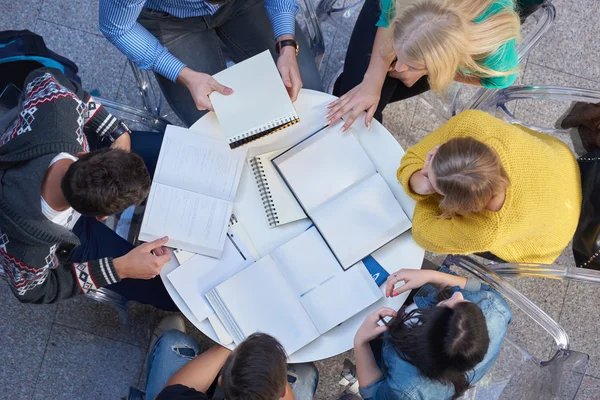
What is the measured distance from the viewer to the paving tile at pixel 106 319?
2145mm

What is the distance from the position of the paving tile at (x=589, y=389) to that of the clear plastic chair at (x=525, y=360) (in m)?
0.59

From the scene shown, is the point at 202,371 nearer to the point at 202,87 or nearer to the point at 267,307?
the point at 267,307

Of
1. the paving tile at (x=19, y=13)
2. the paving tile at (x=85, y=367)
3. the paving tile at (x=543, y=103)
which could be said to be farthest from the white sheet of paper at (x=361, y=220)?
the paving tile at (x=19, y=13)

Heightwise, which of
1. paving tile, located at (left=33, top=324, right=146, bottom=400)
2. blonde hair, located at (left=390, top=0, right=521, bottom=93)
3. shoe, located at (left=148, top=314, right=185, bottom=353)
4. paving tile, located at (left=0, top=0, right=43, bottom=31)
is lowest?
paving tile, located at (left=33, top=324, right=146, bottom=400)

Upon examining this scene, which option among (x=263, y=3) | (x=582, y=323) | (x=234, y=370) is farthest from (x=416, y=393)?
(x=263, y=3)

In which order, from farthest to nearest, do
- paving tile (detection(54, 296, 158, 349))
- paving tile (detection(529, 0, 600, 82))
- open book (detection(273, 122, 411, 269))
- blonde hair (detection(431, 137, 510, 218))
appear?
paving tile (detection(529, 0, 600, 82))
paving tile (detection(54, 296, 158, 349))
open book (detection(273, 122, 411, 269))
blonde hair (detection(431, 137, 510, 218))

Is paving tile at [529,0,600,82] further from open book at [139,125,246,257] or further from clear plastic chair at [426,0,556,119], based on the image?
open book at [139,125,246,257]

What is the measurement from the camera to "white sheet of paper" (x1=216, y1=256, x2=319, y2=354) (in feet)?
4.88

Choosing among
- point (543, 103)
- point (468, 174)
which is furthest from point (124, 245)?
point (543, 103)

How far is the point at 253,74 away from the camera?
60.6 inches

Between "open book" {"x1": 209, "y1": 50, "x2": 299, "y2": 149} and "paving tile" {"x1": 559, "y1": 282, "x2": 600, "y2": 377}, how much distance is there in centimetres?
155

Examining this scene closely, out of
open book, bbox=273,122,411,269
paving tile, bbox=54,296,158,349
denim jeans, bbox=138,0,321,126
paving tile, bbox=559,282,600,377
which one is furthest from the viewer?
paving tile, bbox=559,282,600,377

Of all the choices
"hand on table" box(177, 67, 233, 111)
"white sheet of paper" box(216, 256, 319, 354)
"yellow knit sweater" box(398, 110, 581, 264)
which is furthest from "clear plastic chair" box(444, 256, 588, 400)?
"hand on table" box(177, 67, 233, 111)

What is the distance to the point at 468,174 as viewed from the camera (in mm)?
1279
